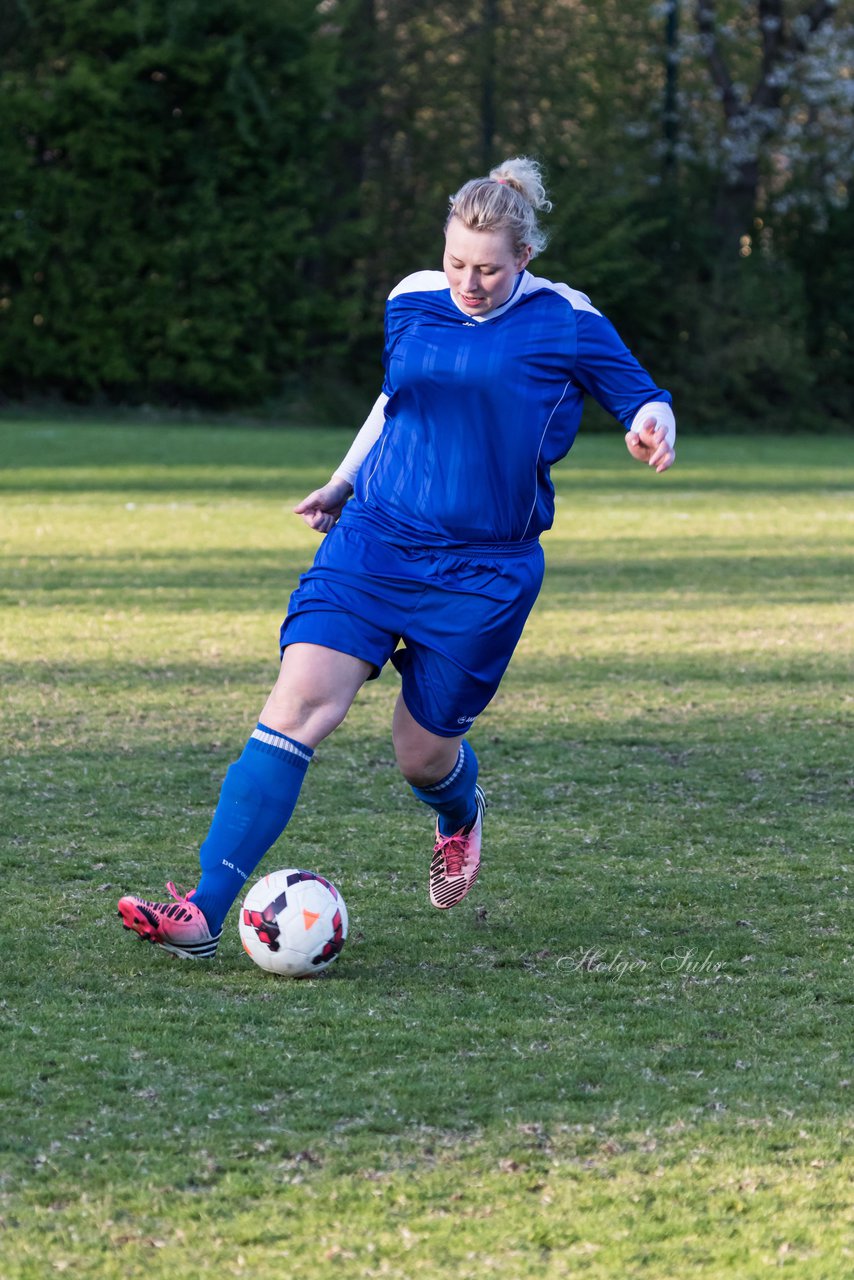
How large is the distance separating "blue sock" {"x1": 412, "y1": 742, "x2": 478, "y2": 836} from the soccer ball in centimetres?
52

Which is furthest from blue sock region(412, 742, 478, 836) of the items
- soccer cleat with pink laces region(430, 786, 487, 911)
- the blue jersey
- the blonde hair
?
the blonde hair

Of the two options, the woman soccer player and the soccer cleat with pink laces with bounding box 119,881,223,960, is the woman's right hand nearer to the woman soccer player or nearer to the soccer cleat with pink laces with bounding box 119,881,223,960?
the woman soccer player

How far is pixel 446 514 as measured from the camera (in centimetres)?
421

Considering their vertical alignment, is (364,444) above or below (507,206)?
below

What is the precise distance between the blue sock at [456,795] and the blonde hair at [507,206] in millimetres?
1336

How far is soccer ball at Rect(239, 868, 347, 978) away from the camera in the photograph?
403 cm

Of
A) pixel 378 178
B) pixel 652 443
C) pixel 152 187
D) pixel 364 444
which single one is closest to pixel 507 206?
pixel 652 443

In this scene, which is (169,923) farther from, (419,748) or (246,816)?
(419,748)

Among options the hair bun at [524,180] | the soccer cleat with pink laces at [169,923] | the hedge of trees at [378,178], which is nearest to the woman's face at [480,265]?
the hair bun at [524,180]

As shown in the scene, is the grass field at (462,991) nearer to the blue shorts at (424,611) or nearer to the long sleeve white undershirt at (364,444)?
the blue shorts at (424,611)

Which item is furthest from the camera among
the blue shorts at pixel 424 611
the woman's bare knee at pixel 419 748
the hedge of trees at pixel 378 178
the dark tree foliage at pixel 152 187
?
the hedge of trees at pixel 378 178

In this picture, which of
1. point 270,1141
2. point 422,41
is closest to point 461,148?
point 422,41

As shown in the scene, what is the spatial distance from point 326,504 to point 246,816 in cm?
89

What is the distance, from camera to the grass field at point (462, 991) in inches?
110
